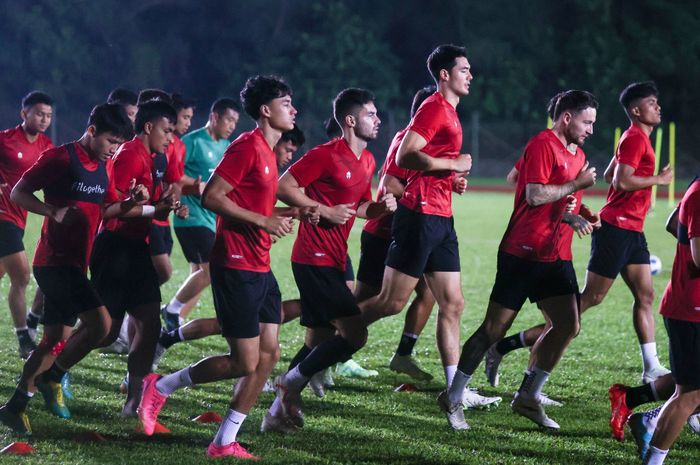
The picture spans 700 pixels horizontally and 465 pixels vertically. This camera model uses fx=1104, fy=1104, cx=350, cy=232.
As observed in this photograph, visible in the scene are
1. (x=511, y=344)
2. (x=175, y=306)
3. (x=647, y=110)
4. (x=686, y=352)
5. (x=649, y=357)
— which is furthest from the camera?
(x=175, y=306)

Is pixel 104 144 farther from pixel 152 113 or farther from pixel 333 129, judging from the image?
pixel 333 129

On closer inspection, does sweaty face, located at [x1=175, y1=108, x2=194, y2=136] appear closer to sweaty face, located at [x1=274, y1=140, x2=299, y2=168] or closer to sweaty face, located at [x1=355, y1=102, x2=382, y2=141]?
sweaty face, located at [x1=274, y1=140, x2=299, y2=168]

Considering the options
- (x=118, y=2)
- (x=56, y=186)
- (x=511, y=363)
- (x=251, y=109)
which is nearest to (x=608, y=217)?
(x=511, y=363)

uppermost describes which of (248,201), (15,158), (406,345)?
(248,201)

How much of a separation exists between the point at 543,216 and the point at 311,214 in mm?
1520

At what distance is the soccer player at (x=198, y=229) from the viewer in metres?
9.81

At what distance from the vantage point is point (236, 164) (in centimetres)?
569

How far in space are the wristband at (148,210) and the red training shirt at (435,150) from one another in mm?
1626

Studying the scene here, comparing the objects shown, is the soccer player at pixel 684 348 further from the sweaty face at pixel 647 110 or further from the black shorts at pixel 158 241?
the black shorts at pixel 158 241

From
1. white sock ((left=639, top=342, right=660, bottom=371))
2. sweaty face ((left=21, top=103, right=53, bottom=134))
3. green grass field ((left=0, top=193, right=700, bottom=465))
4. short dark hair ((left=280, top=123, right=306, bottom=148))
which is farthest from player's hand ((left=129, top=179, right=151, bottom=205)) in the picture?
white sock ((left=639, top=342, right=660, bottom=371))

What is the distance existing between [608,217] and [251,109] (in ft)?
11.2

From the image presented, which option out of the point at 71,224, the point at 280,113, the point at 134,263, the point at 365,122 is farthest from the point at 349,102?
the point at 71,224

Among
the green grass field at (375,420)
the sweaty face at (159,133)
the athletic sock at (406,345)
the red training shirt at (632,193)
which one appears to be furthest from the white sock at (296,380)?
the red training shirt at (632,193)

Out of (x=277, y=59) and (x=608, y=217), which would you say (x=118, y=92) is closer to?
(x=608, y=217)
